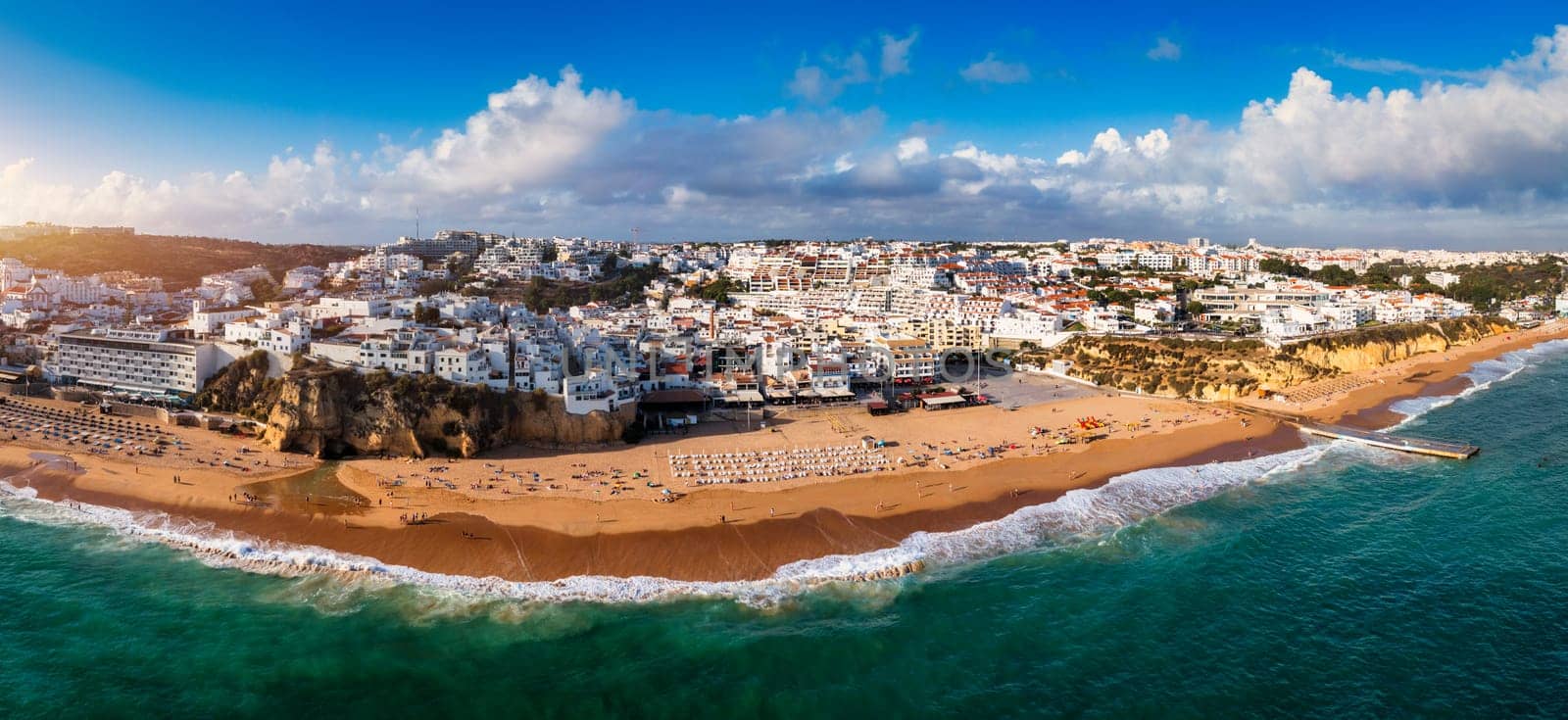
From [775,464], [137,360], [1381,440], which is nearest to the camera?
[775,464]

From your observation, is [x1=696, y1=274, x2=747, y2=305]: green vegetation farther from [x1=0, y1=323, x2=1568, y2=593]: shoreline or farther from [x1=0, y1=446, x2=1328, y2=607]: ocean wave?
[x1=0, y1=446, x2=1328, y2=607]: ocean wave

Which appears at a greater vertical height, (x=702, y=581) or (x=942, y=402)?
(x=942, y=402)

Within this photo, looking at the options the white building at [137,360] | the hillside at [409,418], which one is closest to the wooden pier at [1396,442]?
the hillside at [409,418]

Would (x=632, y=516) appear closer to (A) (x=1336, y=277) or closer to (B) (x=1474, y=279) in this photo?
(A) (x=1336, y=277)

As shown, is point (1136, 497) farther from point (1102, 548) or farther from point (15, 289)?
point (15, 289)

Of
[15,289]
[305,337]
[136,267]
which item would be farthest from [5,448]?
[136,267]

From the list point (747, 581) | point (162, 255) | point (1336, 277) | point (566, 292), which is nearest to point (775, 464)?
Answer: point (747, 581)
